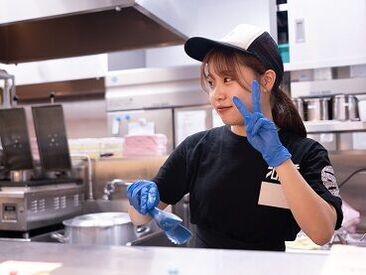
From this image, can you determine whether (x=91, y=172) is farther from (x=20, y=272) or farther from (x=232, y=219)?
→ (x=20, y=272)

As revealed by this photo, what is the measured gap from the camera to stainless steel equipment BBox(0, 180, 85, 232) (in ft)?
6.40

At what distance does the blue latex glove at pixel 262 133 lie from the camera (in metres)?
0.98

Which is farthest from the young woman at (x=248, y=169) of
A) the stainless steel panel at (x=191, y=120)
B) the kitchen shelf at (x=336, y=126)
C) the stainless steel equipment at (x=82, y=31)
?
the stainless steel panel at (x=191, y=120)

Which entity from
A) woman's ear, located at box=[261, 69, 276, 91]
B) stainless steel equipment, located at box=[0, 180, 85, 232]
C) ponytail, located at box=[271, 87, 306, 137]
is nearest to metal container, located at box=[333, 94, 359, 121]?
ponytail, located at box=[271, 87, 306, 137]

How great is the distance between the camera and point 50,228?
2.12m

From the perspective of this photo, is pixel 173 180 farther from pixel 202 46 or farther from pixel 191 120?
pixel 191 120

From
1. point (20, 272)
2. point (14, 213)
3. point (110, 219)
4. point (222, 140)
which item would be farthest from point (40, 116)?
point (20, 272)

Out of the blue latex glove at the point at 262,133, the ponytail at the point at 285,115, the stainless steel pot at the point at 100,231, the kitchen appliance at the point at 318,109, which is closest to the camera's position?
the blue latex glove at the point at 262,133

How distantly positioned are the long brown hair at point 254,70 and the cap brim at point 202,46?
2 centimetres

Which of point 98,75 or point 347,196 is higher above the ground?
point 98,75

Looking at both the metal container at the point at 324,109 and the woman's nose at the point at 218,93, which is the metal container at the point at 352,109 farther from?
the woman's nose at the point at 218,93

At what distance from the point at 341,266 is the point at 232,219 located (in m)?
0.47

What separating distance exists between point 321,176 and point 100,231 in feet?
3.44

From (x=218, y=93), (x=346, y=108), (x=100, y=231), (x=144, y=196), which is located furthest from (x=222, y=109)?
(x=346, y=108)
